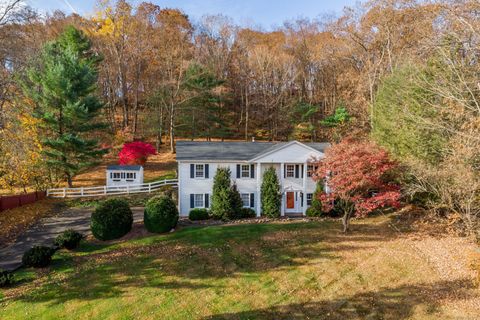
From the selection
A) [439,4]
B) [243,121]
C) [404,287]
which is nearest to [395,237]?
[404,287]

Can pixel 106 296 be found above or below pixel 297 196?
below

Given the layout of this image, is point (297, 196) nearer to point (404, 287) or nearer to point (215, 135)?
point (404, 287)

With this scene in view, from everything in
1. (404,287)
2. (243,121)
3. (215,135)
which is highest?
(243,121)

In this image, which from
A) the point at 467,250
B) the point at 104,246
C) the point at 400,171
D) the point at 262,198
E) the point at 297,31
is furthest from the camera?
the point at 297,31

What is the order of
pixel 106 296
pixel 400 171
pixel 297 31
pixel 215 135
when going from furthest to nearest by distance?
pixel 297 31, pixel 215 135, pixel 400 171, pixel 106 296

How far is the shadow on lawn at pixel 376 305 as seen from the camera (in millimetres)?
10891

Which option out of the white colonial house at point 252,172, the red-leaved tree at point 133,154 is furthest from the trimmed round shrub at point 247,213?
the red-leaved tree at point 133,154

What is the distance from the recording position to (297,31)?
165 ft

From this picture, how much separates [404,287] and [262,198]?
11849mm

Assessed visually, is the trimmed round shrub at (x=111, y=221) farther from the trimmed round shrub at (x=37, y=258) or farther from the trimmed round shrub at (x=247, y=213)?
the trimmed round shrub at (x=247, y=213)

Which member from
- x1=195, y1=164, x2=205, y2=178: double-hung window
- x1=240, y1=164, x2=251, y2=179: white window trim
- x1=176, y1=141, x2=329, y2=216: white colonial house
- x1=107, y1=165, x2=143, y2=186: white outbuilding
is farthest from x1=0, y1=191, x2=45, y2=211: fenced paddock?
x1=240, y1=164, x2=251, y2=179: white window trim

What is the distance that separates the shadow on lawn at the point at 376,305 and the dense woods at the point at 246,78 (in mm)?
4546

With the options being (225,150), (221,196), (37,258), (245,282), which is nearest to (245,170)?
(225,150)

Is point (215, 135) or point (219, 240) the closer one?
point (219, 240)
